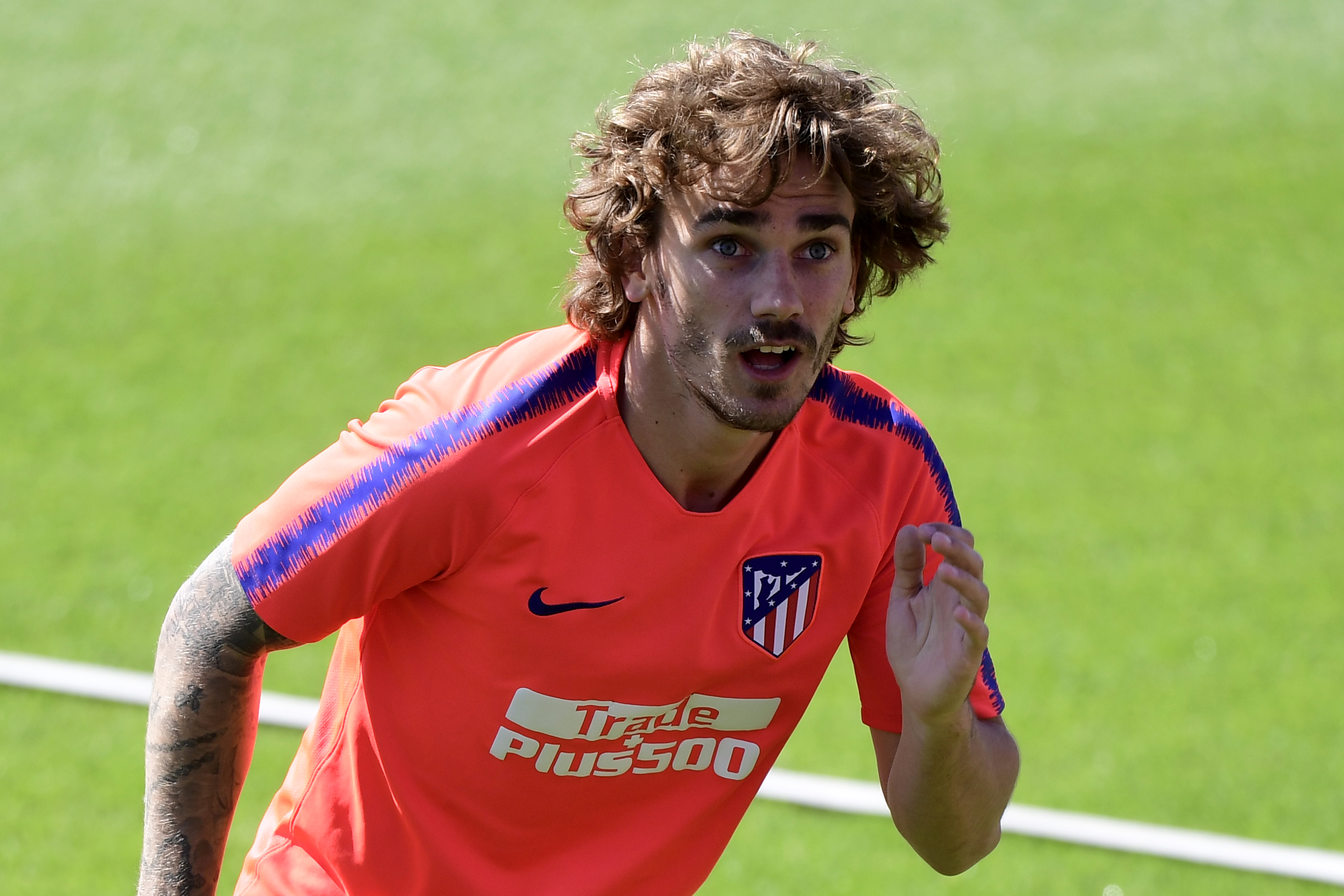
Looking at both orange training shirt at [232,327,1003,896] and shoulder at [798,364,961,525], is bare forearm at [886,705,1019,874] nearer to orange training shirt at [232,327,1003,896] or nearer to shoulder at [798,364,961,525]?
orange training shirt at [232,327,1003,896]

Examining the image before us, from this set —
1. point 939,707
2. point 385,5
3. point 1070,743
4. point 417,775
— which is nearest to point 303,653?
point 1070,743

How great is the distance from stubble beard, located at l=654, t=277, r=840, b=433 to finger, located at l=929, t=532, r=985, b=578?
354mm

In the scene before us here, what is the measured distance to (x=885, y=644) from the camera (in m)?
3.10

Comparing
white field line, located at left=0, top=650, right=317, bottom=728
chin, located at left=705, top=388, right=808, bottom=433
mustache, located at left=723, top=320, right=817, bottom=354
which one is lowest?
white field line, located at left=0, top=650, right=317, bottom=728

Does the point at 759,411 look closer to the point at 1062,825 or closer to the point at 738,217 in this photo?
the point at 738,217

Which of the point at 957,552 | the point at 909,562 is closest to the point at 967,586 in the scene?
the point at 957,552

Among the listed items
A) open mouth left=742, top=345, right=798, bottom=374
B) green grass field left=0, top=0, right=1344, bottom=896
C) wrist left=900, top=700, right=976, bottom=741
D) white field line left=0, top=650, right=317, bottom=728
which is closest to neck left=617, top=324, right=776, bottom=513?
open mouth left=742, top=345, right=798, bottom=374

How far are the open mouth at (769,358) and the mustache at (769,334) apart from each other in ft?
0.04

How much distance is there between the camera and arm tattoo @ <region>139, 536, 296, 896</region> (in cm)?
283

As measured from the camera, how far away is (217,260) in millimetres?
9406

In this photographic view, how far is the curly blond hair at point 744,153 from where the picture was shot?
2.87m

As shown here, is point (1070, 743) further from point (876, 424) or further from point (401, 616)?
point (401, 616)

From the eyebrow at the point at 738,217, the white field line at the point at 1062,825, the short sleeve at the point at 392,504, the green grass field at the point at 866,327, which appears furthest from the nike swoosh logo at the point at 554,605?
the green grass field at the point at 866,327

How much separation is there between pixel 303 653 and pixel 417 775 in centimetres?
372
